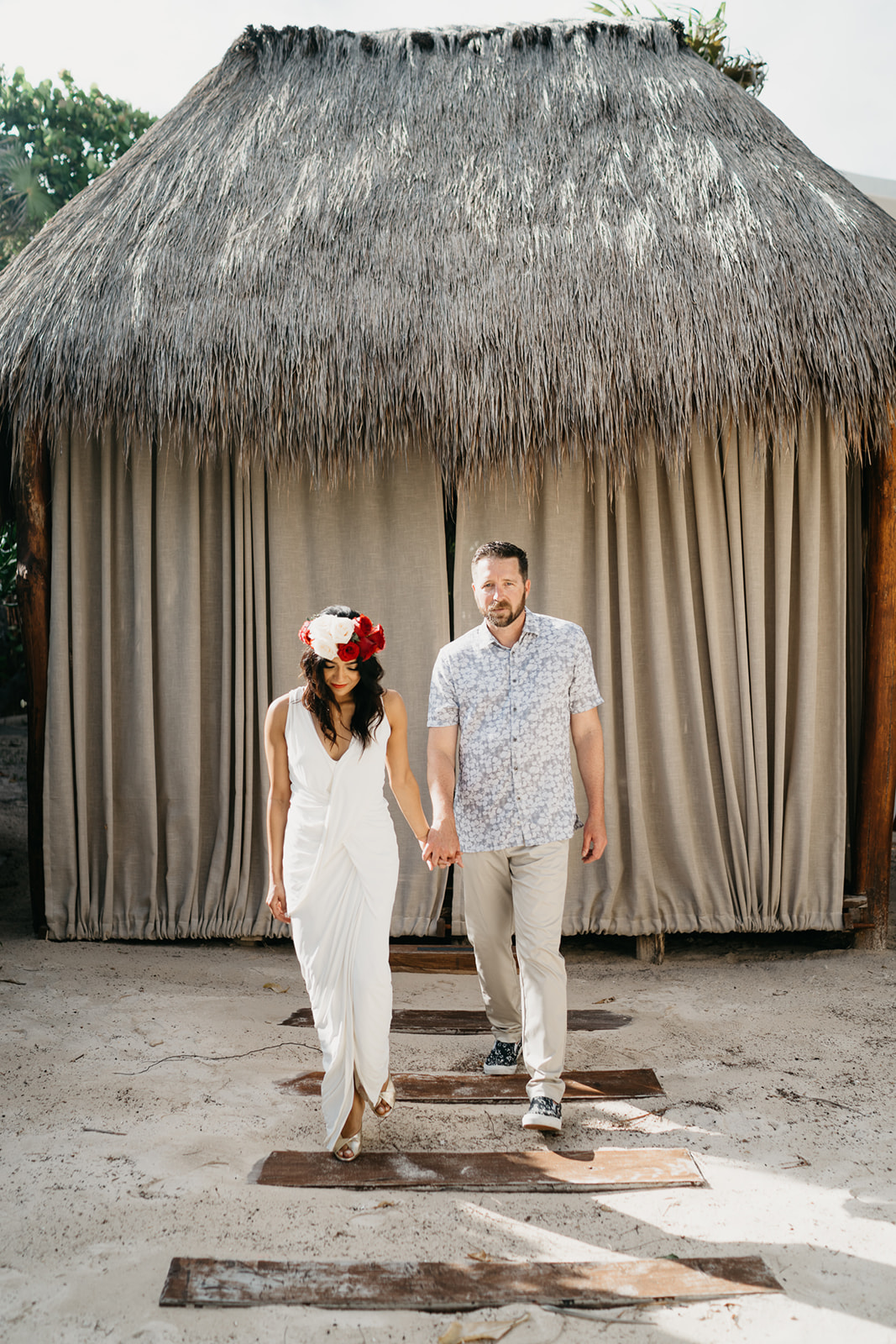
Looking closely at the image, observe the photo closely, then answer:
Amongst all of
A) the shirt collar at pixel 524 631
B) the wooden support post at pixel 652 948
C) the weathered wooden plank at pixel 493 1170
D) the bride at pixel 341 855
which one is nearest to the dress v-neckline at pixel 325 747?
the bride at pixel 341 855

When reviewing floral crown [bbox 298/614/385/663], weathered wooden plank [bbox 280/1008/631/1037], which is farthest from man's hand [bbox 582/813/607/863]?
weathered wooden plank [bbox 280/1008/631/1037]

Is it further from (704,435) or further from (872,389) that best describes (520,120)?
(872,389)

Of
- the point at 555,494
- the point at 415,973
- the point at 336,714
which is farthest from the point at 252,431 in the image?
the point at 415,973

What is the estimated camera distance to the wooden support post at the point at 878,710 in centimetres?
426

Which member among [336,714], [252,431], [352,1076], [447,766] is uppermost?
[252,431]

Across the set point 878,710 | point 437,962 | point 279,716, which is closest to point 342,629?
point 279,716

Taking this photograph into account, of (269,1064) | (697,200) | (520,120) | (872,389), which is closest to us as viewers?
(269,1064)

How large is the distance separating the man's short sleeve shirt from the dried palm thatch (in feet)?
4.38

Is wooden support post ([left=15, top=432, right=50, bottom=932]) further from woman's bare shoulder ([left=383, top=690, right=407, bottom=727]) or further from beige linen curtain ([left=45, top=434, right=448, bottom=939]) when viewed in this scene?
woman's bare shoulder ([left=383, top=690, right=407, bottom=727])

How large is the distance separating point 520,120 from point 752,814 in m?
3.47

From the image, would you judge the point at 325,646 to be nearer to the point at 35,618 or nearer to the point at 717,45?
the point at 35,618

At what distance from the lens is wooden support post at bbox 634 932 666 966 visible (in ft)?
14.1

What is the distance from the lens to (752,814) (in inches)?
167

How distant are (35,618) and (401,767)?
2397mm
